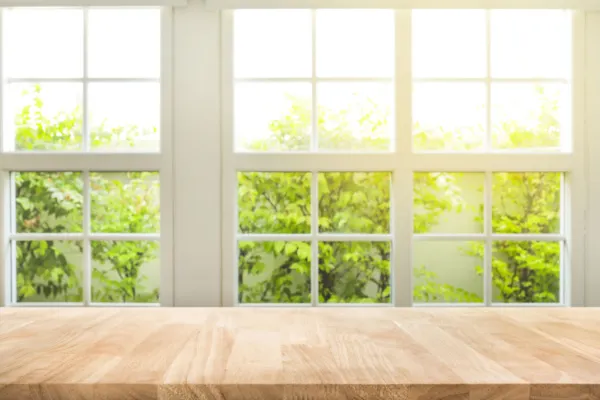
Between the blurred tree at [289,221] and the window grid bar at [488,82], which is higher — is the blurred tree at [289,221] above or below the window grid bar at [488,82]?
below

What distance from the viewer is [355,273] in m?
2.73

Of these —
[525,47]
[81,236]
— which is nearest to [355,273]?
[81,236]

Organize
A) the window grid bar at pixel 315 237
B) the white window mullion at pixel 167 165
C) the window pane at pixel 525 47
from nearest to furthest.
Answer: the white window mullion at pixel 167 165 → the window grid bar at pixel 315 237 → the window pane at pixel 525 47

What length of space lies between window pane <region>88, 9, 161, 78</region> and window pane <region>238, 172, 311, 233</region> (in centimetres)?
67

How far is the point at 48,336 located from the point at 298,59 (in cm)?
191

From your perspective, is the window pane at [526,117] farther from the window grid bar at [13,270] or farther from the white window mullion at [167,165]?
the window grid bar at [13,270]

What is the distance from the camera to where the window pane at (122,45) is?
8.86ft

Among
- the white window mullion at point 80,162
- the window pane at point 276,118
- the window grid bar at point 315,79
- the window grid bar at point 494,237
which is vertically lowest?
the window grid bar at point 494,237

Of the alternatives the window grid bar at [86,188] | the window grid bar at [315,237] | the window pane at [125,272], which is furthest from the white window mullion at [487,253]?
the window grid bar at [86,188]

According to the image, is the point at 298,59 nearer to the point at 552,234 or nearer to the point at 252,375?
the point at 552,234

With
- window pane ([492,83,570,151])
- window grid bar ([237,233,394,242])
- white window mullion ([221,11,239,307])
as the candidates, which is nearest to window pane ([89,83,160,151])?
white window mullion ([221,11,239,307])

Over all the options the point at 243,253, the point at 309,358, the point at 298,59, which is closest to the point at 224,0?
the point at 298,59

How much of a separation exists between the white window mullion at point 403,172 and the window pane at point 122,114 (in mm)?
1062

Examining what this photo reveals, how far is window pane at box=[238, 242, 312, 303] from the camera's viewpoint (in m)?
2.67
